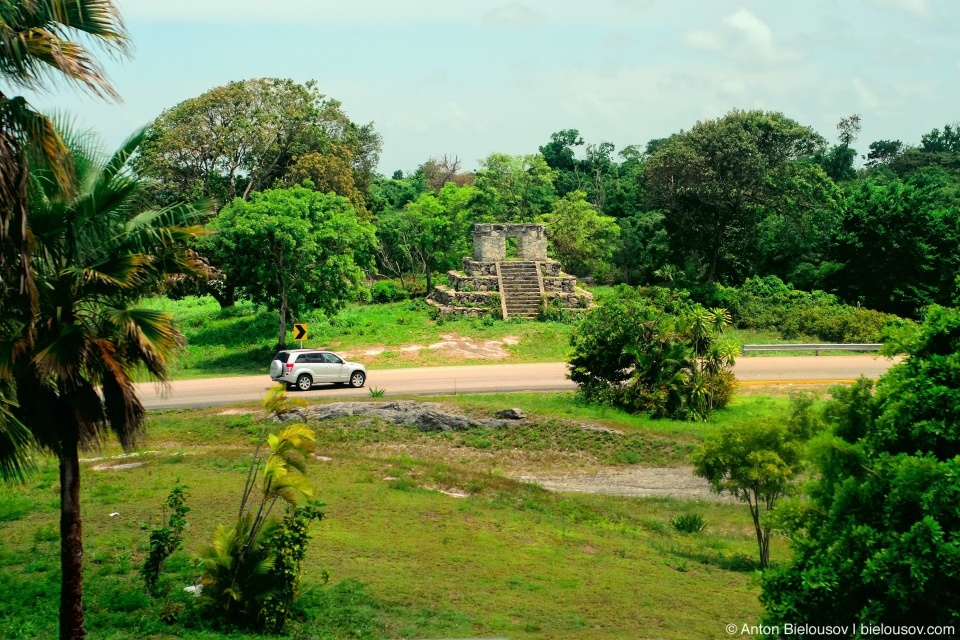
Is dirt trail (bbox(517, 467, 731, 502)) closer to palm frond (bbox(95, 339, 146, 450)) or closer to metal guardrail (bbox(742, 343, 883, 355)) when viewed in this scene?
palm frond (bbox(95, 339, 146, 450))

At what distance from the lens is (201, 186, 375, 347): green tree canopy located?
110 feet

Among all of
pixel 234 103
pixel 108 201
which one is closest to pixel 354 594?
pixel 108 201

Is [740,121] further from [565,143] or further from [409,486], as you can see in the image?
[565,143]

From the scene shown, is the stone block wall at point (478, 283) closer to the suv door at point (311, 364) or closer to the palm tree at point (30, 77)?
the suv door at point (311, 364)

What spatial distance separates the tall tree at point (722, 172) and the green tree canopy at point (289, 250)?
1938cm

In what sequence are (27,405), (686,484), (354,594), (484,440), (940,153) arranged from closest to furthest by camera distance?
(27,405)
(354,594)
(686,484)
(484,440)
(940,153)

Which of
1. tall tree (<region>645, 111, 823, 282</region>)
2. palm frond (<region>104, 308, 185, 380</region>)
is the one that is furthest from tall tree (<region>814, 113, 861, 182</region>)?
palm frond (<region>104, 308, 185, 380</region>)

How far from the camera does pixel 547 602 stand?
11.5 metres

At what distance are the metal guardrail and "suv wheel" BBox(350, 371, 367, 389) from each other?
596 inches

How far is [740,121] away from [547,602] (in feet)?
130

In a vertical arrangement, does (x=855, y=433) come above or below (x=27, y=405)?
below

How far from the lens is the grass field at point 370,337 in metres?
33.8

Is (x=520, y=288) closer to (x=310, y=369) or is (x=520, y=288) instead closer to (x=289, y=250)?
(x=289, y=250)

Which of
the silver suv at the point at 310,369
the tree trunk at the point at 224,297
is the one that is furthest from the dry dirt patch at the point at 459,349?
the tree trunk at the point at 224,297
